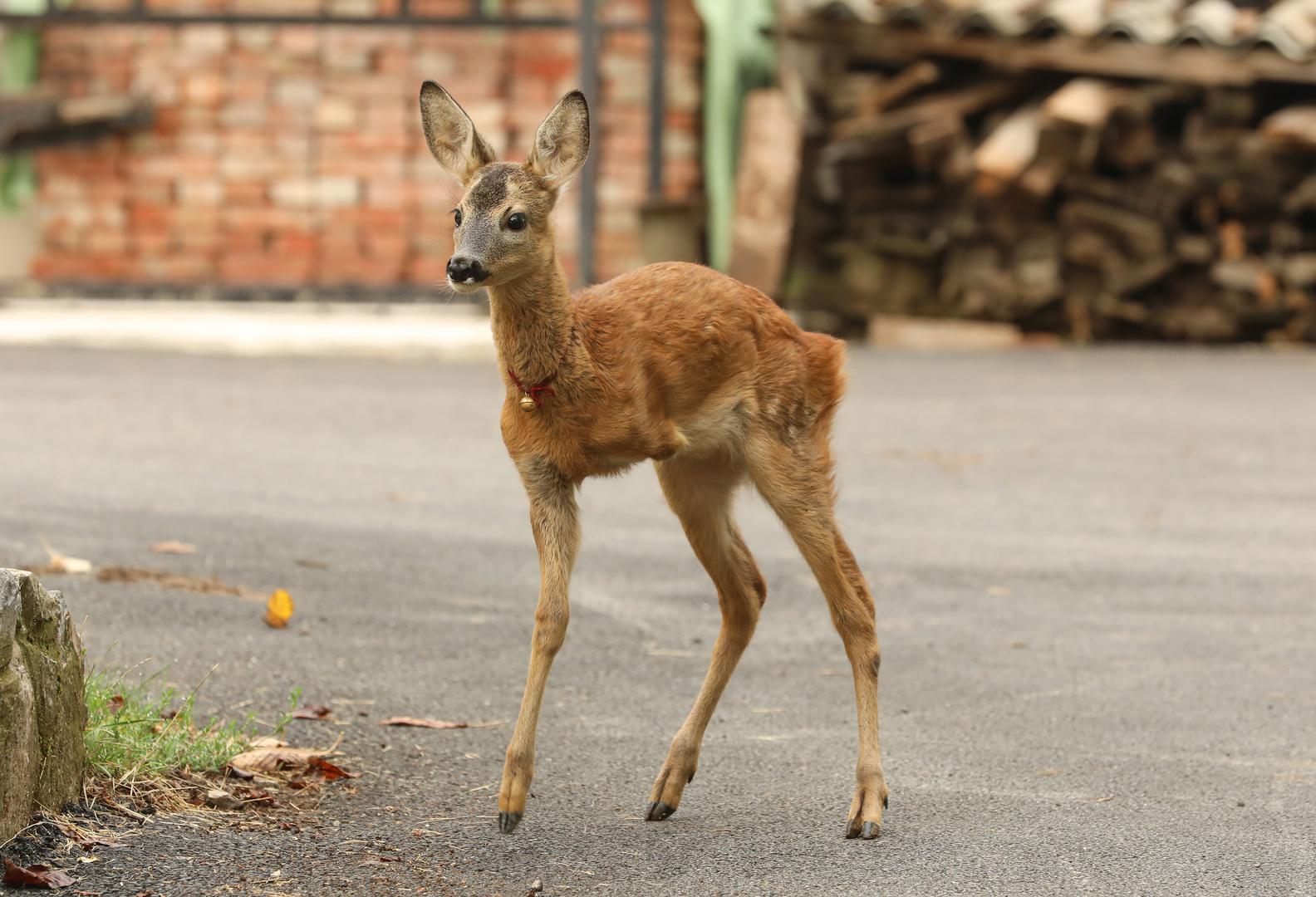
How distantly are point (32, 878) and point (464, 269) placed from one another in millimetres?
1683

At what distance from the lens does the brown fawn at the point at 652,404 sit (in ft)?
14.6

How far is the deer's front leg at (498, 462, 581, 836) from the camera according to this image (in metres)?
4.30

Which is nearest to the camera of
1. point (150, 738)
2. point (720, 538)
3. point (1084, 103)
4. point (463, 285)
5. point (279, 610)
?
point (463, 285)

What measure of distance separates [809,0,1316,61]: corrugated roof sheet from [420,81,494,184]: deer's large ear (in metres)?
9.92

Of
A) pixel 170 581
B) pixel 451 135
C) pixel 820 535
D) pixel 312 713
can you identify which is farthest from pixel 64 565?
pixel 820 535

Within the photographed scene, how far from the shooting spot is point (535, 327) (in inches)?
179

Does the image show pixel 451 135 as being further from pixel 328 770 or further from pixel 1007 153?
pixel 1007 153

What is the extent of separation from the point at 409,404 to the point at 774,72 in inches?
211

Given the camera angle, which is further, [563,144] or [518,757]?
[563,144]

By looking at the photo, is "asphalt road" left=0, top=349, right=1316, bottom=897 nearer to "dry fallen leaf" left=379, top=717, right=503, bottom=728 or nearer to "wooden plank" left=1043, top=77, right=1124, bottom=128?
"dry fallen leaf" left=379, top=717, right=503, bottom=728

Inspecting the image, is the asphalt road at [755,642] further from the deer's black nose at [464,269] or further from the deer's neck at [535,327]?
the deer's black nose at [464,269]

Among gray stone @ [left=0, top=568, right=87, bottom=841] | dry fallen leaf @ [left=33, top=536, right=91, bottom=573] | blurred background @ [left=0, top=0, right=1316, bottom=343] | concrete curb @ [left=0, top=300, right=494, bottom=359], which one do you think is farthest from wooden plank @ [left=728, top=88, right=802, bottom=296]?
gray stone @ [left=0, top=568, right=87, bottom=841]

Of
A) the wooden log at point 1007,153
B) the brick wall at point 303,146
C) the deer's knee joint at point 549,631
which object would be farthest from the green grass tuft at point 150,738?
the brick wall at point 303,146

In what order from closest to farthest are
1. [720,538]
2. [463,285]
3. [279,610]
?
1. [463,285]
2. [720,538]
3. [279,610]
